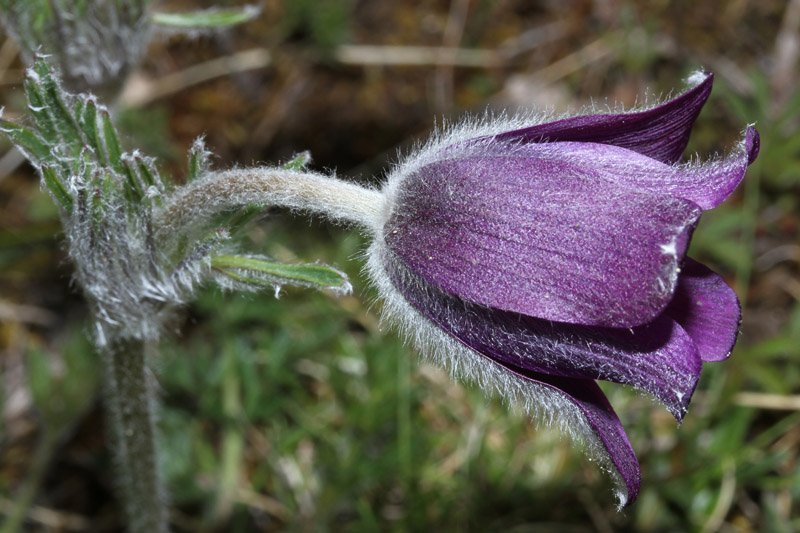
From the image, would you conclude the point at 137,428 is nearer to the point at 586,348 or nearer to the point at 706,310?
the point at 586,348

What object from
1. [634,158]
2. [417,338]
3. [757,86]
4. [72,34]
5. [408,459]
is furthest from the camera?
[757,86]

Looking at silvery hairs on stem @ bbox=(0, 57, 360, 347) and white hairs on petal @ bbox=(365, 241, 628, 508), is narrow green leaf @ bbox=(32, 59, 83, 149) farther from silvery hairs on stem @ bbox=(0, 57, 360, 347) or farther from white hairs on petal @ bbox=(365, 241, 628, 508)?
white hairs on petal @ bbox=(365, 241, 628, 508)

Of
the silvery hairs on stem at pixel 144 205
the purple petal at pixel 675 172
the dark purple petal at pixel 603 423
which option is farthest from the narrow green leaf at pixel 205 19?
the dark purple petal at pixel 603 423

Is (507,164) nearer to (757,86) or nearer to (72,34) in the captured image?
(72,34)

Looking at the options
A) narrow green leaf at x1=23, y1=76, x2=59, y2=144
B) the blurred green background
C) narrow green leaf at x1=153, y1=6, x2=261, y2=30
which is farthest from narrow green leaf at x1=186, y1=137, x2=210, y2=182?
the blurred green background

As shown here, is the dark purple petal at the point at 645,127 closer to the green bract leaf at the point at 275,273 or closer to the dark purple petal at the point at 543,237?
the dark purple petal at the point at 543,237

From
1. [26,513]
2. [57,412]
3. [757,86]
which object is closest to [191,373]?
[57,412]
